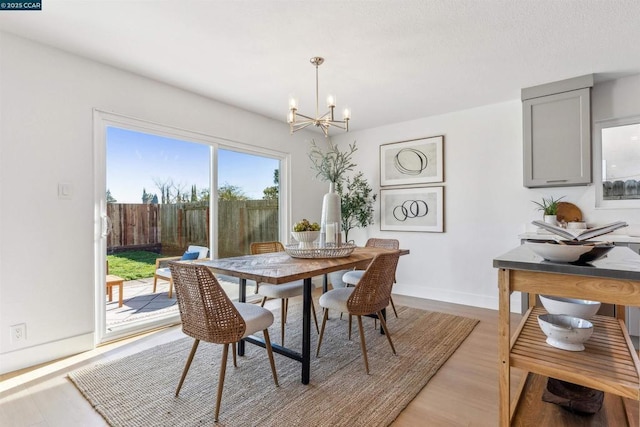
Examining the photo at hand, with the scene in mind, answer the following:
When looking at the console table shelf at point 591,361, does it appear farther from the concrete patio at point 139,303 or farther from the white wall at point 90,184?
the concrete patio at point 139,303

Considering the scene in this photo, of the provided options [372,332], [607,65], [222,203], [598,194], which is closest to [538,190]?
[598,194]

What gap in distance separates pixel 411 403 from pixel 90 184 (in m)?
3.00

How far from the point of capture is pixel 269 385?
2041mm

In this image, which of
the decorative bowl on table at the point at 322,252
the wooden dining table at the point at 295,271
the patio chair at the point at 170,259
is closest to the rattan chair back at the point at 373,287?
A: the wooden dining table at the point at 295,271

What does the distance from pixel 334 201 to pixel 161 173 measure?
76.1 inches

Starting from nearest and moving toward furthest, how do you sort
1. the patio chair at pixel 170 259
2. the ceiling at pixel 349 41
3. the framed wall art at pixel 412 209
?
the ceiling at pixel 349 41 → the patio chair at pixel 170 259 → the framed wall art at pixel 412 209

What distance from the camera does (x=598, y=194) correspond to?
3197 millimetres

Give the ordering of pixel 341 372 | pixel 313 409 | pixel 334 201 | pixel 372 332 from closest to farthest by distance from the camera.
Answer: pixel 313 409, pixel 341 372, pixel 334 201, pixel 372 332

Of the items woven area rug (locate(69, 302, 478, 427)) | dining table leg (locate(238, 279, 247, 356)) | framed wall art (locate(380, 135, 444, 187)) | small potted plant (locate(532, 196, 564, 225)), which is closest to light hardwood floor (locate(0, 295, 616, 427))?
woven area rug (locate(69, 302, 478, 427))

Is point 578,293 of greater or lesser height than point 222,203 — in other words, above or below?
below

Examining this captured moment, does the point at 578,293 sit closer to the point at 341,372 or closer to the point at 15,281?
the point at 341,372

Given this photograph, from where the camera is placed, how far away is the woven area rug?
173cm

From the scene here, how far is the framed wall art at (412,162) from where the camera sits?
418cm

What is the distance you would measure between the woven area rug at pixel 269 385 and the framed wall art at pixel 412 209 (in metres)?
1.75
